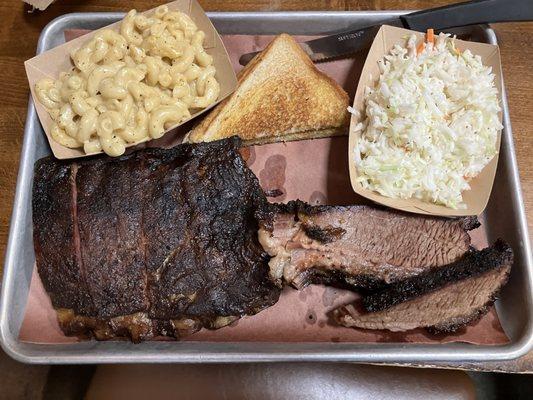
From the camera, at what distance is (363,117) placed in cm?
209

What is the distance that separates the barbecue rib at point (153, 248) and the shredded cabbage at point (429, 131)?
548 millimetres

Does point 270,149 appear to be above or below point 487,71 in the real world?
below

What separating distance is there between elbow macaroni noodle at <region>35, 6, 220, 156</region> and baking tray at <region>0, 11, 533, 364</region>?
0.83 ft

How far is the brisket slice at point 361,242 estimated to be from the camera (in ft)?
6.26

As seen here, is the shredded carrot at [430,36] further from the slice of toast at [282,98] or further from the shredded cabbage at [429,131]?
the slice of toast at [282,98]

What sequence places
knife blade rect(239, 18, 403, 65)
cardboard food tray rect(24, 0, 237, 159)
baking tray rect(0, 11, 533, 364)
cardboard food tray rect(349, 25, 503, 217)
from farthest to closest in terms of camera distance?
knife blade rect(239, 18, 403, 65), cardboard food tray rect(24, 0, 237, 159), cardboard food tray rect(349, 25, 503, 217), baking tray rect(0, 11, 533, 364)

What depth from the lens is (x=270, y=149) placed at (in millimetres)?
2293

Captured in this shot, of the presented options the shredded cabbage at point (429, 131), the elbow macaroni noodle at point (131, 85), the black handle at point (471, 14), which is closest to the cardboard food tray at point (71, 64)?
the elbow macaroni noodle at point (131, 85)

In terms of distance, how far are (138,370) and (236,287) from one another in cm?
89

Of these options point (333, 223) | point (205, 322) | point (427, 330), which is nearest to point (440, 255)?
point (427, 330)

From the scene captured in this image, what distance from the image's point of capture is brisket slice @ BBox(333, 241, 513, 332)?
1.88 meters

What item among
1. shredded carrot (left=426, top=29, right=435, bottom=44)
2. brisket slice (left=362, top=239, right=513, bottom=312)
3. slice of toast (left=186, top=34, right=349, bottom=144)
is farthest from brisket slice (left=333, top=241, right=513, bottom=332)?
shredded carrot (left=426, top=29, right=435, bottom=44)

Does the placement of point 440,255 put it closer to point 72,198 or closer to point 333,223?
point 333,223

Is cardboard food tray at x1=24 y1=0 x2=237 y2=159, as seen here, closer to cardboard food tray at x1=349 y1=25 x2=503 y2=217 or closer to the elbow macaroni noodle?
the elbow macaroni noodle
